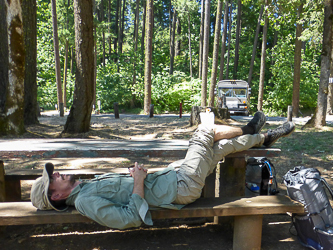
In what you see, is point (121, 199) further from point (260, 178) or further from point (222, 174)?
point (260, 178)

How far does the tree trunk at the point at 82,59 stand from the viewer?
8062 mm

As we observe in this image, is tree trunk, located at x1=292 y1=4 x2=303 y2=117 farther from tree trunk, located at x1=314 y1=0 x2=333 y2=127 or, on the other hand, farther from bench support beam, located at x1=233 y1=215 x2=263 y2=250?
bench support beam, located at x1=233 y1=215 x2=263 y2=250

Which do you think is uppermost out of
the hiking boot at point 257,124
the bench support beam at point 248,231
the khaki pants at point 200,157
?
the hiking boot at point 257,124

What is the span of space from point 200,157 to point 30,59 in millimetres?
8800

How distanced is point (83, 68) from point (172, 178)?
617 centimetres

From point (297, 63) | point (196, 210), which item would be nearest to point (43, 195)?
point (196, 210)

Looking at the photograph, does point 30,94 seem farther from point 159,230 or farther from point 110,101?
point 110,101

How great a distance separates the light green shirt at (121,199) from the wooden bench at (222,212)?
3.8 inches

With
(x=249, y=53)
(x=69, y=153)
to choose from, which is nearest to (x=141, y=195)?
(x=69, y=153)

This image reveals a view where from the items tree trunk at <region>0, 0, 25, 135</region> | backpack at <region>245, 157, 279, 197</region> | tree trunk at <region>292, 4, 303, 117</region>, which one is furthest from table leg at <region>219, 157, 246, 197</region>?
tree trunk at <region>292, 4, 303, 117</region>

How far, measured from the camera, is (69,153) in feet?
9.64

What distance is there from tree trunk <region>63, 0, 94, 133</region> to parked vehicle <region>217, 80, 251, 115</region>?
41.2ft

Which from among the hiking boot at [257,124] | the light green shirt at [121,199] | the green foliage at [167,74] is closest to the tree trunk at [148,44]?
the green foliage at [167,74]

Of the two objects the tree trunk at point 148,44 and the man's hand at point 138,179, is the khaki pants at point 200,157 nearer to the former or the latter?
the man's hand at point 138,179
